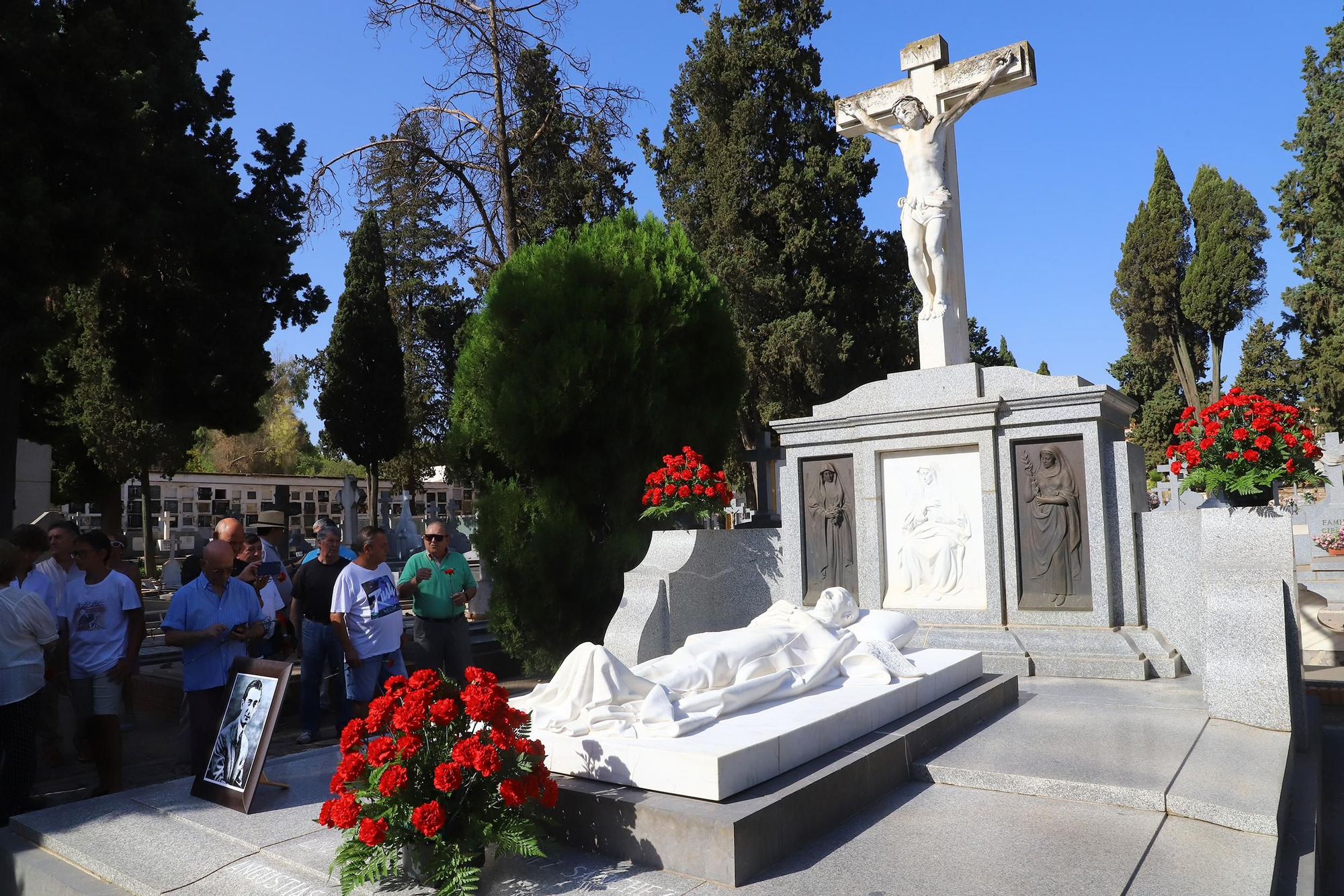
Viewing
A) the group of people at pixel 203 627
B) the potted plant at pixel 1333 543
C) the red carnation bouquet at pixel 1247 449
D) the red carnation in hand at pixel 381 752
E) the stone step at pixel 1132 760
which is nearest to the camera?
the red carnation in hand at pixel 381 752

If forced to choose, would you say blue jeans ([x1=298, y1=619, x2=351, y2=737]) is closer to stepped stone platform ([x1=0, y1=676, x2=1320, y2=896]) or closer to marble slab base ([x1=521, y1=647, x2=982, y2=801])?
stepped stone platform ([x1=0, y1=676, x2=1320, y2=896])

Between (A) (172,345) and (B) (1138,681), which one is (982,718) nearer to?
(B) (1138,681)

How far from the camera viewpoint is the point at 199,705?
4848mm

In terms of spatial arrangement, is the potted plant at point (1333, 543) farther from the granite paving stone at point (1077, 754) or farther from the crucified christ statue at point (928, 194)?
the granite paving stone at point (1077, 754)

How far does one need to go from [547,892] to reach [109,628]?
11.2 ft

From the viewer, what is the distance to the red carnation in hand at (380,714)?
3.27 m

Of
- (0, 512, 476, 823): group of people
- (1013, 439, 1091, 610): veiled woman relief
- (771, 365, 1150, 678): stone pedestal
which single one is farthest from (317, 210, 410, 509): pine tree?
(1013, 439, 1091, 610): veiled woman relief

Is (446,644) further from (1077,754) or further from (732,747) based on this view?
(1077,754)

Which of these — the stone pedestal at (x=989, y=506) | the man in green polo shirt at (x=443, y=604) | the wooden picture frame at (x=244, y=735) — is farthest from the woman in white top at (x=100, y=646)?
the stone pedestal at (x=989, y=506)

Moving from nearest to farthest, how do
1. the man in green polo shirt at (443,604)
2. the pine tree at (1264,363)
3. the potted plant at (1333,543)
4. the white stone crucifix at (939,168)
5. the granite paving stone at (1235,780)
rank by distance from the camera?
the granite paving stone at (1235,780) < the man in green polo shirt at (443,604) < the white stone crucifix at (939,168) < the potted plant at (1333,543) < the pine tree at (1264,363)

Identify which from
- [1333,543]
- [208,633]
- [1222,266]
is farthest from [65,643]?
[1222,266]

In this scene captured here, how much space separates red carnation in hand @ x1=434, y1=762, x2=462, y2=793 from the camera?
10.0 ft

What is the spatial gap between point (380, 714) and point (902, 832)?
2197 millimetres

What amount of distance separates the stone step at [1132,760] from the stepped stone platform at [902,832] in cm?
1
